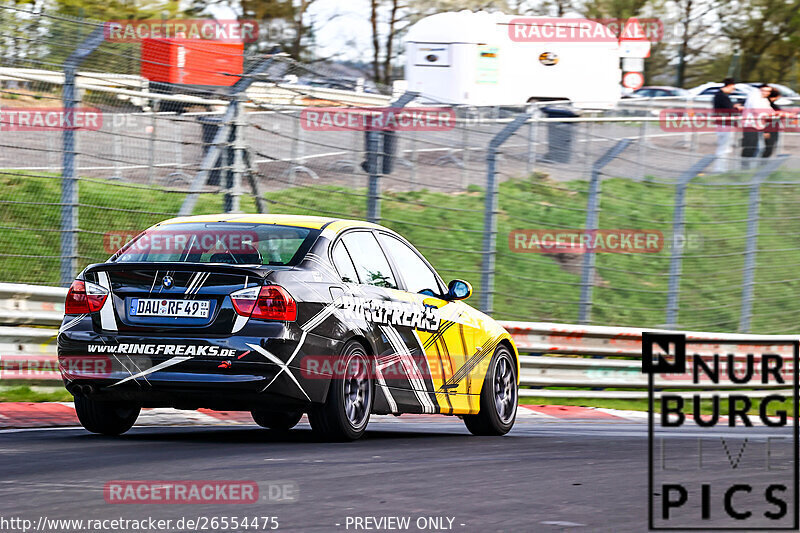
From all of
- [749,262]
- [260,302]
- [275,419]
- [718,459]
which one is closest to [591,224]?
[749,262]

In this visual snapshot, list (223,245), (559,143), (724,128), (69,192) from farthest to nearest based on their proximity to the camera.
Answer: (724,128) → (559,143) → (69,192) → (223,245)

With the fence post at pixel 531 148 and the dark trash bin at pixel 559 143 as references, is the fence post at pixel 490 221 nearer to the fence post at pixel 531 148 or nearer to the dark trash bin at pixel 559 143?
the fence post at pixel 531 148

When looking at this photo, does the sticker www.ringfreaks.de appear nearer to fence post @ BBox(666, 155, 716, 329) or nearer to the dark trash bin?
fence post @ BBox(666, 155, 716, 329)

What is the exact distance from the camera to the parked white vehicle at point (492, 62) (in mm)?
29438

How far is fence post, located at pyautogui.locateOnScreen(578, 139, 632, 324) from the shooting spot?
1471cm

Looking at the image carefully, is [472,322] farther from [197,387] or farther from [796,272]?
[796,272]

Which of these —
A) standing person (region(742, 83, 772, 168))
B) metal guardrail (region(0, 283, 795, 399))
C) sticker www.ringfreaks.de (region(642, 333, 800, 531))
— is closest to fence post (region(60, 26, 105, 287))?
metal guardrail (region(0, 283, 795, 399))

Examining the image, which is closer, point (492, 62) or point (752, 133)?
point (752, 133)

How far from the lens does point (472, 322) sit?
991 centimetres

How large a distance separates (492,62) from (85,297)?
893 inches

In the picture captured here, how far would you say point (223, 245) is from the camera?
27.0 feet

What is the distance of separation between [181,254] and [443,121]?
6987 mm

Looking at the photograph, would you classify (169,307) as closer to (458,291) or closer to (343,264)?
(343,264)

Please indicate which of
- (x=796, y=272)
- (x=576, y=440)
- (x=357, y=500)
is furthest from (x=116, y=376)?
(x=796, y=272)
